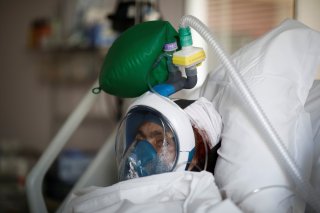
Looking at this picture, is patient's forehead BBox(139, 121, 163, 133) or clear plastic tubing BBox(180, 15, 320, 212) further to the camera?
patient's forehead BBox(139, 121, 163, 133)

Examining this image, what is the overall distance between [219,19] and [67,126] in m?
1.09

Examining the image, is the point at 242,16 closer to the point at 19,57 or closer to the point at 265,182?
the point at 265,182

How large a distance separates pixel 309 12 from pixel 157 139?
742 mm

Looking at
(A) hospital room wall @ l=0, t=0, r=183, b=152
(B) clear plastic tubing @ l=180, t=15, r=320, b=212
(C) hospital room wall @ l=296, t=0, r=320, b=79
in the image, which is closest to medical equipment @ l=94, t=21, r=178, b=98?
(B) clear plastic tubing @ l=180, t=15, r=320, b=212

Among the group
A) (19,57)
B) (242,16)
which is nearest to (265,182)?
(242,16)

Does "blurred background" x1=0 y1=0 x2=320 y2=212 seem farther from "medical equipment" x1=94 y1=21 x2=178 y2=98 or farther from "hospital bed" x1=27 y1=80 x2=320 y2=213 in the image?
"medical equipment" x1=94 y1=21 x2=178 y2=98

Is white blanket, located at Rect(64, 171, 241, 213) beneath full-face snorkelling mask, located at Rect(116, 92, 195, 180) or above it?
beneath

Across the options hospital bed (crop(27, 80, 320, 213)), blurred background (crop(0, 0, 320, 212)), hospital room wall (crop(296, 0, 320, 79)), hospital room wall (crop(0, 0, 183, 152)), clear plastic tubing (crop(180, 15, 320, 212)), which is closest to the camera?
clear plastic tubing (crop(180, 15, 320, 212))

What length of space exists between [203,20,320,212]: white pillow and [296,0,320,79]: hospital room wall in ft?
1.07

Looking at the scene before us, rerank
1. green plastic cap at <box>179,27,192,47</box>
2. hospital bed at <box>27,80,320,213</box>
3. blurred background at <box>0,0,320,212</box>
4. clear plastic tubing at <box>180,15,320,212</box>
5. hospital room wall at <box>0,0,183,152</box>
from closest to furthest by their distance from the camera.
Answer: clear plastic tubing at <box>180,15,320,212</box>
green plastic cap at <box>179,27,192,47</box>
hospital bed at <box>27,80,320,213</box>
blurred background at <box>0,0,320,212</box>
hospital room wall at <box>0,0,183,152</box>

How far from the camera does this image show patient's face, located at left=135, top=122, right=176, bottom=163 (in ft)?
2.23

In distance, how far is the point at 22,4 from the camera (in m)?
2.64

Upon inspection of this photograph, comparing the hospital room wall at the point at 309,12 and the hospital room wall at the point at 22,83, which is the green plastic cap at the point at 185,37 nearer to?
the hospital room wall at the point at 309,12

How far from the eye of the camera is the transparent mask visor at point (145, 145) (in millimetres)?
680
